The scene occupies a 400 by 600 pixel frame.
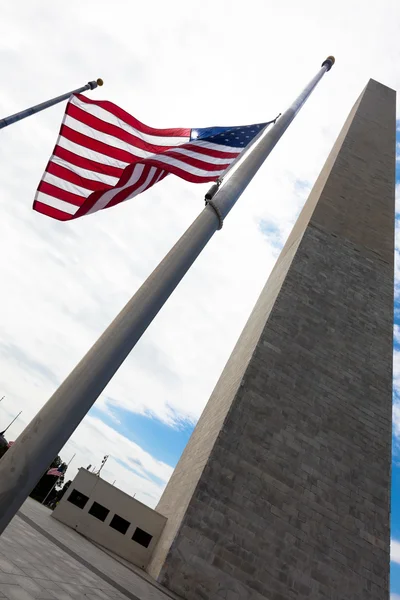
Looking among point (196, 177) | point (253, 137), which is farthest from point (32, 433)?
point (253, 137)

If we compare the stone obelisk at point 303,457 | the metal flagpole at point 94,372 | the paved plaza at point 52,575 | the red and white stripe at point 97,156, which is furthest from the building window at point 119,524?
the metal flagpole at point 94,372

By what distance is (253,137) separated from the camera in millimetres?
5629

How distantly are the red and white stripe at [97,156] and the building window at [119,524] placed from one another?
35.8 ft

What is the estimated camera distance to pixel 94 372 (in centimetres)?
285

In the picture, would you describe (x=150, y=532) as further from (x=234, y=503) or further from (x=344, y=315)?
(x=344, y=315)

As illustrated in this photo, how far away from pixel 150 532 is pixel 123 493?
1631 mm

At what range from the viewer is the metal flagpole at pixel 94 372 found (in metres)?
2.35

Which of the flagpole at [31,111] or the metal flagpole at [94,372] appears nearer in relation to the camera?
the metal flagpole at [94,372]

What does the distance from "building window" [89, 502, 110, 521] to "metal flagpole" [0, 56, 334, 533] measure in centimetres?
1170

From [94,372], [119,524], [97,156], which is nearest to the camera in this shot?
[94,372]

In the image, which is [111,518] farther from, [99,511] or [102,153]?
[102,153]

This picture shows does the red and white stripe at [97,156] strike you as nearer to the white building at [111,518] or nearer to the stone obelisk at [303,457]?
the stone obelisk at [303,457]

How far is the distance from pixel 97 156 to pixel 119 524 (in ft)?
38.4

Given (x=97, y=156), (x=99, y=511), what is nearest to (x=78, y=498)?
(x=99, y=511)
